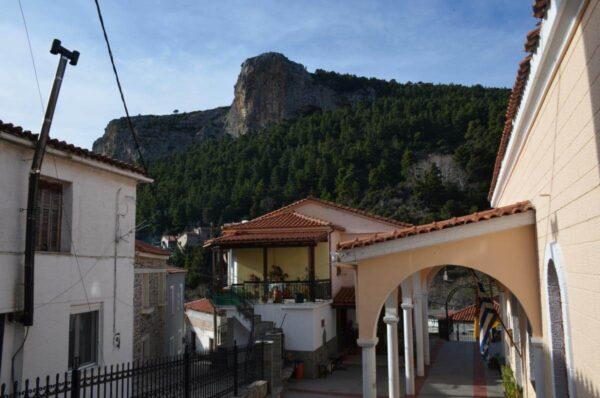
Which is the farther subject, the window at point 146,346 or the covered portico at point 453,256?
the window at point 146,346

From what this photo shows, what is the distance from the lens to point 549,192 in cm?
659

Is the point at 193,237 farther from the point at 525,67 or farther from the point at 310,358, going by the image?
the point at 525,67

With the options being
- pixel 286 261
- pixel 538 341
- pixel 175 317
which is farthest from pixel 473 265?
pixel 175 317

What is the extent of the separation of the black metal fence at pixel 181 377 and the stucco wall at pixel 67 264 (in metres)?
0.53

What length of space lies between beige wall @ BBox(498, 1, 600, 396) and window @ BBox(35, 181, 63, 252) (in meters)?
8.48

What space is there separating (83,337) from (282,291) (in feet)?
37.8

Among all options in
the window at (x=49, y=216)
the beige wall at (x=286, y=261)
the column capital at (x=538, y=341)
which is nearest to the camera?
the column capital at (x=538, y=341)

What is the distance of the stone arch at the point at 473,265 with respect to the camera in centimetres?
787

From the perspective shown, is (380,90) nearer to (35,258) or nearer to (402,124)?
(402,124)

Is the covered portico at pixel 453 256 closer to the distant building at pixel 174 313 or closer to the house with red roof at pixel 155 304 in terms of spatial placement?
the house with red roof at pixel 155 304

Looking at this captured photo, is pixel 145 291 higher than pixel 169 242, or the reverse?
pixel 169 242

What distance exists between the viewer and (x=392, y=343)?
39.8 feet

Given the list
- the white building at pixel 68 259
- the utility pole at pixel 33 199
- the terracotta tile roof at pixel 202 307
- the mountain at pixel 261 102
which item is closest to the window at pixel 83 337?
the white building at pixel 68 259

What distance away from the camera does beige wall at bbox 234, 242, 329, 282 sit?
79.8 ft
